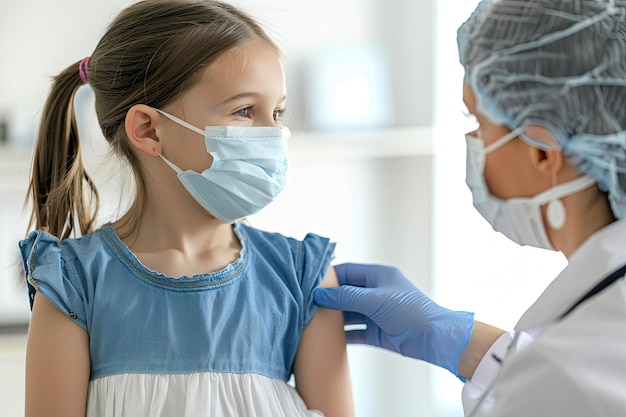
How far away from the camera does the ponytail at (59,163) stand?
5.64 ft

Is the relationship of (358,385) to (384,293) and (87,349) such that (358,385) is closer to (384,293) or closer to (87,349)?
(384,293)

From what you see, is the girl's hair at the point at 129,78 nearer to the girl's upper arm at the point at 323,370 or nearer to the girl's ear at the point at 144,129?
the girl's ear at the point at 144,129

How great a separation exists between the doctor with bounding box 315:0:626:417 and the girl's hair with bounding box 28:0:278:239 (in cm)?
51

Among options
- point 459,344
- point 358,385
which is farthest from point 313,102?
point 459,344

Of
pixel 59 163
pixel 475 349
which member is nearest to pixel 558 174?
pixel 475 349

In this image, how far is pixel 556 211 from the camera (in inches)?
48.6

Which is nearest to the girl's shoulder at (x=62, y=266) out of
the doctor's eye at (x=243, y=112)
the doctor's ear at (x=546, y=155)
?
the doctor's eye at (x=243, y=112)

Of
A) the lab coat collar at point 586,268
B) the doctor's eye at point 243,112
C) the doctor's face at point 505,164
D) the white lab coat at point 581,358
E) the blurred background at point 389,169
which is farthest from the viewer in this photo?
the blurred background at point 389,169

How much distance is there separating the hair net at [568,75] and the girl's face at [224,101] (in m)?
0.49

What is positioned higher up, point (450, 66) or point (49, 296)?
point (450, 66)

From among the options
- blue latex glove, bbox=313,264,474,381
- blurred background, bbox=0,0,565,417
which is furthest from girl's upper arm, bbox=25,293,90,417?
blurred background, bbox=0,0,565,417

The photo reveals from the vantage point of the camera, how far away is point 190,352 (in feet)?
5.08

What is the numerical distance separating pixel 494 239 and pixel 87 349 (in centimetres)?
169

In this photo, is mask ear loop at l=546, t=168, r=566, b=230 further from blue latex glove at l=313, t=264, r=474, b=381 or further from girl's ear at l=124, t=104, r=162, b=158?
girl's ear at l=124, t=104, r=162, b=158
